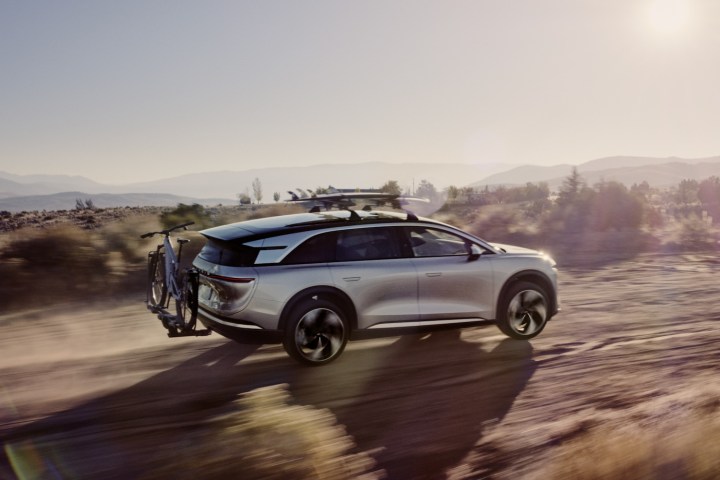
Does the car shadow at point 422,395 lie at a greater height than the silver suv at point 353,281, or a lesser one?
lesser

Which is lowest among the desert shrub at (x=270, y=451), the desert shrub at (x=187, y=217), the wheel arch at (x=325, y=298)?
the desert shrub at (x=270, y=451)

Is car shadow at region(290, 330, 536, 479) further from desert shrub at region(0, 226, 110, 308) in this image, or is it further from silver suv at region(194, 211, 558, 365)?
desert shrub at region(0, 226, 110, 308)

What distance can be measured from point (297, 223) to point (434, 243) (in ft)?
5.36

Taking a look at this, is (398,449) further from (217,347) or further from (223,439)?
(217,347)

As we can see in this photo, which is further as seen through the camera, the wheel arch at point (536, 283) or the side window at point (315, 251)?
the wheel arch at point (536, 283)

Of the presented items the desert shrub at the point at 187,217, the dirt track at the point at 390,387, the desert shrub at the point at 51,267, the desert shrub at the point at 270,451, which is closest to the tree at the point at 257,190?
the desert shrub at the point at 187,217

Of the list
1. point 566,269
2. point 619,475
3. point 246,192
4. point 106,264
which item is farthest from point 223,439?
point 246,192

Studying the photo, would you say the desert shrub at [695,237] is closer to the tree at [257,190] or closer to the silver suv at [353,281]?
the silver suv at [353,281]

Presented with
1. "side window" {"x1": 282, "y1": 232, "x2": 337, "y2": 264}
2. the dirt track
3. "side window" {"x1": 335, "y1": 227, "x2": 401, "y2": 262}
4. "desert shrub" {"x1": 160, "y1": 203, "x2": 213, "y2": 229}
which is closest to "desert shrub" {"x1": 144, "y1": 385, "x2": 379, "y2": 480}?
the dirt track

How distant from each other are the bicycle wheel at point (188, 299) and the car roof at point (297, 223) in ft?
1.57

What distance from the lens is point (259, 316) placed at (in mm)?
6051

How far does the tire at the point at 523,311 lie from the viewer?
7.38m

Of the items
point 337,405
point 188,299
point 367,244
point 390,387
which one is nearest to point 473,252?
point 367,244

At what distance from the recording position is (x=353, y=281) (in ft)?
21.2
